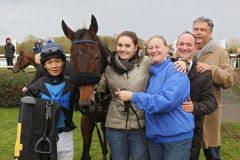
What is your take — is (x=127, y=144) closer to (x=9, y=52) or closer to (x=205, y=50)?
(x=205, y=50)

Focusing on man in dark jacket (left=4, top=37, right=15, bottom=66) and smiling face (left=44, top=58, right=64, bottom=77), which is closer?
smiling face (left=44, top=58, right=64, bottom=77)

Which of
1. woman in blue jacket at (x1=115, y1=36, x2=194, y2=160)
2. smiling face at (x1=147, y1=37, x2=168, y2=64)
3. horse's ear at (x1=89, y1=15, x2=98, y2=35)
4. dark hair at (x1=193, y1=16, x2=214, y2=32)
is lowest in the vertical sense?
woman in blue jacket at (x1=115, y1=36, x2=194, y2=160)

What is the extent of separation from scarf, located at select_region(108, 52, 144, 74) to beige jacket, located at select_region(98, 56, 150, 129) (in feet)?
0.12

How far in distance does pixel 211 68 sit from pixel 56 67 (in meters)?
1.62

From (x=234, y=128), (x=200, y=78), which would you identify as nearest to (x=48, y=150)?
(x=200, y=78)

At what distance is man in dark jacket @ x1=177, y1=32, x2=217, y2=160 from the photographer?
3.31 meters

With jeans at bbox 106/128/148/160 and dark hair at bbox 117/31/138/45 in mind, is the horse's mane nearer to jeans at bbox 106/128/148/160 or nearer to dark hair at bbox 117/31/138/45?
dark hair at bbox 117/31/138/45

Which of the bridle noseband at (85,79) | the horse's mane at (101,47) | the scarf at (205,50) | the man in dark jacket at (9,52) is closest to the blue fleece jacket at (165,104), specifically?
the bridle noseband at (85,79)

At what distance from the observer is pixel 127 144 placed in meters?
3.31

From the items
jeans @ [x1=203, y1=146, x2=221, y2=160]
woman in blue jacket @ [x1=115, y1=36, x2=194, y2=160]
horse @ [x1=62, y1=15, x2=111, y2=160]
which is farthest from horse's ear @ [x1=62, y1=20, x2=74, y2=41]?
jeans @ [x1=203, y1=146, x2=221, y2=160]

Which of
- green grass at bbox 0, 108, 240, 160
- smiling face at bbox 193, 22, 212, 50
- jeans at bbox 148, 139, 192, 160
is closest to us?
jeans at bbox 148, 139, 192, 160

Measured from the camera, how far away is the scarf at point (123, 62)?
3.21m

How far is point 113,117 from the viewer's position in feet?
10.8

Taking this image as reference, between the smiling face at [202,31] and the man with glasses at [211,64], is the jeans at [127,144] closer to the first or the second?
the man with glasses at [211,64]
